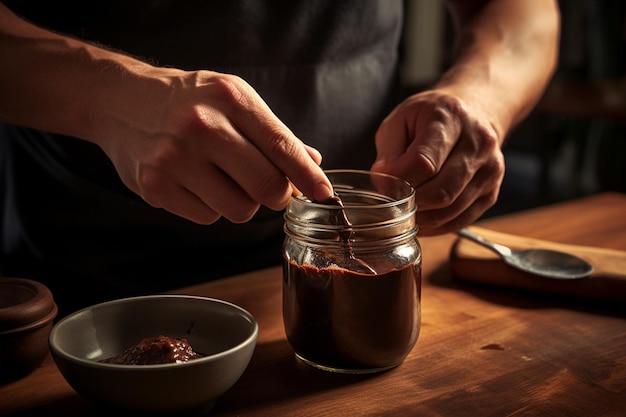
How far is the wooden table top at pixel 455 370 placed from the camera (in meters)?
0.82

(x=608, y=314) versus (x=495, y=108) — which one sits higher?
(x=495, y=108)

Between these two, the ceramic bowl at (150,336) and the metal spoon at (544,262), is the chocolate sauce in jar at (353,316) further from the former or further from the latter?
the metal spoon at (544,262)

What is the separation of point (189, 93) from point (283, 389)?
1.14 ft

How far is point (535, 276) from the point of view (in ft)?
3.80

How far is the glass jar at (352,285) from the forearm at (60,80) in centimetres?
25

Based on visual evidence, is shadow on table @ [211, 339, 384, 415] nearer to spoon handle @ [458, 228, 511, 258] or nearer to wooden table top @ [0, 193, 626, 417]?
wooden table top @ [0, 193, 626, 417]

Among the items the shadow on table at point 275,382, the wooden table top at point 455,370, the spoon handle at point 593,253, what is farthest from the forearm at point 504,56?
the shadow on table at point 275,382

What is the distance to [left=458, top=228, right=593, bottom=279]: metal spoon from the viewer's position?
116cm

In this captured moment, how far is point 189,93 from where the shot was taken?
86cm

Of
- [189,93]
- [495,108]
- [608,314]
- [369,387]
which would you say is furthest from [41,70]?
[608,314]

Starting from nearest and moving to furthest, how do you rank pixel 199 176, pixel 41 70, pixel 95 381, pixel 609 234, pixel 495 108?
pixel 95 381
pixel 199 176
pixel 41 70
pixel 495 108
pixel 609 234

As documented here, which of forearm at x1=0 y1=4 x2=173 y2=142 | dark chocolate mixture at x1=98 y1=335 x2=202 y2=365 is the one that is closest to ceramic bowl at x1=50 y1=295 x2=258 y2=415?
dark chocolate mixture at x1=98 y1=335 x2=202 y2=365

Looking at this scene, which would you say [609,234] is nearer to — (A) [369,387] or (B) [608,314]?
(B) [608,314]

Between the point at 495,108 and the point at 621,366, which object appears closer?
the point at 621,366
